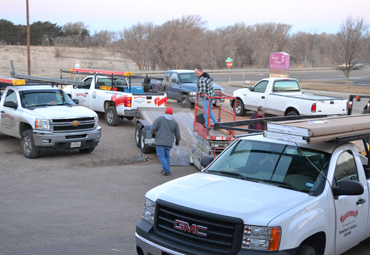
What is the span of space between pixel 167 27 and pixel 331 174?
156 feet

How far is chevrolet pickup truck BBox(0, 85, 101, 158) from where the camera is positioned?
37.9 feet

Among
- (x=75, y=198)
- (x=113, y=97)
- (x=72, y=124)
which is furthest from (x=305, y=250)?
(x=113, y=97)

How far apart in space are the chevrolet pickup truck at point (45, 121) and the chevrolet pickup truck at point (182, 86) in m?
8.04

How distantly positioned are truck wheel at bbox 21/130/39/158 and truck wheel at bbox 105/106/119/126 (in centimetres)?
516

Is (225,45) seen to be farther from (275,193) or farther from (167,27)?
(275,193)

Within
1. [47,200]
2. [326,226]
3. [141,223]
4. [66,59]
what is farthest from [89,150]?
[66,59]

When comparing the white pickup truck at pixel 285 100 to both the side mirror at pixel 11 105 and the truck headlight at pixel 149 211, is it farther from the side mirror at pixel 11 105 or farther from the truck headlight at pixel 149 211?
the truck headlight at pixel 149 211

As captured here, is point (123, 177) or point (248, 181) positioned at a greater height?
point (248, 181)

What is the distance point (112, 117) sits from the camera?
1697 cm

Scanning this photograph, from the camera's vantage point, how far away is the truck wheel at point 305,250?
398 cm

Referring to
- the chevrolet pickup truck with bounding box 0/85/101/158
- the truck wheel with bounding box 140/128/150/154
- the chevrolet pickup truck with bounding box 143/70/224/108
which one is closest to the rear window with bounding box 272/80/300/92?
the chevrolet pickup truck with bounding box 143/70/224/108

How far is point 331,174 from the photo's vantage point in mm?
4625

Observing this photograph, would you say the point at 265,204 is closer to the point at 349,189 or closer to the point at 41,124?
the point at 349,189

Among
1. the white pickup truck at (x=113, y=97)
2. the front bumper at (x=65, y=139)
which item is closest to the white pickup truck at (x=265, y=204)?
the front bumper at (x=65, y=139)
